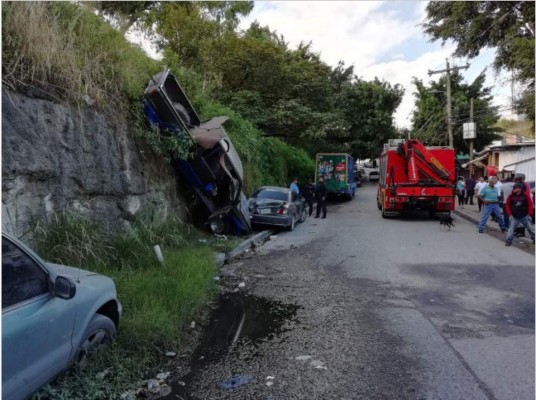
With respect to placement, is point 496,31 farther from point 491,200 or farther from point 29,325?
point 29,325

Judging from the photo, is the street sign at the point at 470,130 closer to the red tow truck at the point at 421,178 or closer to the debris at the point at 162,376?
the red tow truck at the point at 421,178

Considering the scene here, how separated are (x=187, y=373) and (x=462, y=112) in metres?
42.0

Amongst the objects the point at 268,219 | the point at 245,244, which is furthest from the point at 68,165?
the point at 268,219

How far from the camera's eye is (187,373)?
412cm

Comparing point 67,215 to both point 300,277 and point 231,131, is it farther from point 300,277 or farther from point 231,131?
point 231,131

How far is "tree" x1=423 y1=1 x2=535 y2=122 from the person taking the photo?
48.0ft

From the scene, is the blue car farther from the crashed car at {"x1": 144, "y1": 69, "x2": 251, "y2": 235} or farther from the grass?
the crashed car at {"x1": 144, "y1": 69, "x2": 251, "y2": 235}

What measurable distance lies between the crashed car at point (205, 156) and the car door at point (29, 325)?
21.4ft

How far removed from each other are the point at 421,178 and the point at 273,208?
613cm

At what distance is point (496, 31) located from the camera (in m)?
16.2

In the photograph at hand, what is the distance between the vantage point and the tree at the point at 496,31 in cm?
1463

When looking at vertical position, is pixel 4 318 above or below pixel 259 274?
above

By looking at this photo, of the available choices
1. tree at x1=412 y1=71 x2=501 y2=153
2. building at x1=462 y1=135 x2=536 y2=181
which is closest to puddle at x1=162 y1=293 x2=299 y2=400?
building at x1=462 y1=135 x2=536 y2=181

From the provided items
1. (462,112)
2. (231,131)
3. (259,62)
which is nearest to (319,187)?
(231,131)
